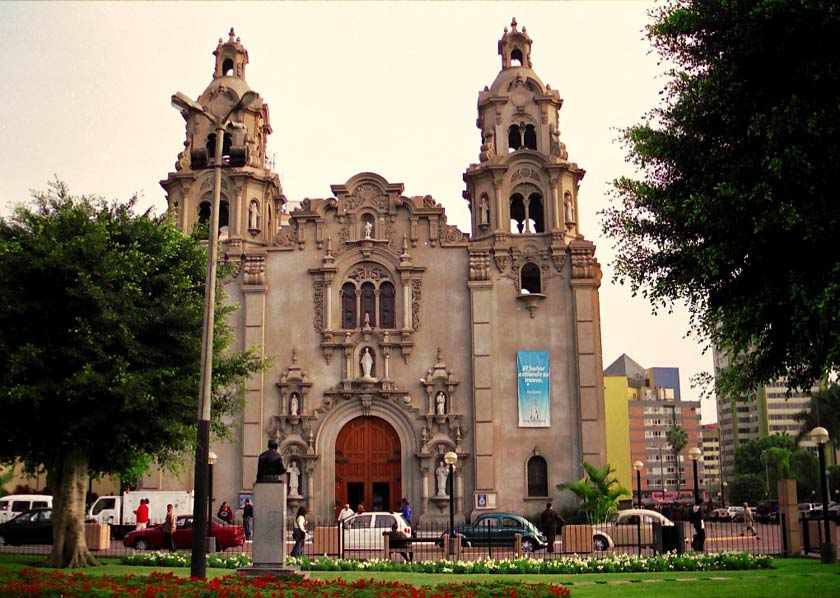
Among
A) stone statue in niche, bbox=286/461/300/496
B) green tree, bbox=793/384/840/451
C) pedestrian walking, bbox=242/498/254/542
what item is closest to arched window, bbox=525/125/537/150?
stone statue in niche, bbox=286/461/300/496

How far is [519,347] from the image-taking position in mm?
46656

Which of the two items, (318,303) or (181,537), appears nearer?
(181,537)

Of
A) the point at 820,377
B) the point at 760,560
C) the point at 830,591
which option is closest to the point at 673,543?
the point at 760,560

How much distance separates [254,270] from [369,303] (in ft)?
19.7

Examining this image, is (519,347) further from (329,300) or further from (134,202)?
(134,202)

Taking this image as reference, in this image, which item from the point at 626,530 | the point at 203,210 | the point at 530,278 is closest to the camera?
the point at 626,530

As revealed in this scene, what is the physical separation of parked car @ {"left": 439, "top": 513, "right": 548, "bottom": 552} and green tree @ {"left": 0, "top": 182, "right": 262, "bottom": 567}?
38.6ft

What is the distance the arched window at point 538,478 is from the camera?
45219mm

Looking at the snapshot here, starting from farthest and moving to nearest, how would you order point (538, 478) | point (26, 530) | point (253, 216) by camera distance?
1. point (253, 216)
2. point (538, 478)
3. point (26, 530)

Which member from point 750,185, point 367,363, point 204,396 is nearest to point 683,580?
point 750,185

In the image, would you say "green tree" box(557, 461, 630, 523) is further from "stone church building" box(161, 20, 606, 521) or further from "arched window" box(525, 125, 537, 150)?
"arched window" box(525, 125, 537, 150)

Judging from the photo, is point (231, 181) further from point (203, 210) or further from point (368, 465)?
point (368, 465)

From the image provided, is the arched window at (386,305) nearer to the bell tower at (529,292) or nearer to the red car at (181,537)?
the bell tower at (529,292)

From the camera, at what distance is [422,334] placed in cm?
4709
